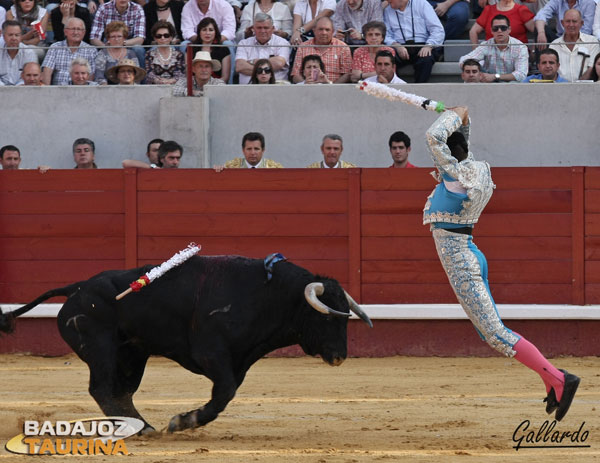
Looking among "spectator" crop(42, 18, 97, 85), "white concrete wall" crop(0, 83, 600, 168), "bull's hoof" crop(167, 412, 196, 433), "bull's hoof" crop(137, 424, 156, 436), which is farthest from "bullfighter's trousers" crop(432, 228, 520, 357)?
"spectator" crop(42, 18, 97, 85)

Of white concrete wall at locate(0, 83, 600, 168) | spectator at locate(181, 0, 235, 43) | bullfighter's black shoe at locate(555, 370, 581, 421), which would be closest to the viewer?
bullfighter's black shoe at locate(555, 370, 581, 421)

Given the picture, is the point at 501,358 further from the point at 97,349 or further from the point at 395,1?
the point at 97,349

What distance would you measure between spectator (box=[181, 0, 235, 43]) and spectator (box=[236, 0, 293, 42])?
109 mm

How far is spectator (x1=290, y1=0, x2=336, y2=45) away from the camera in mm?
9016

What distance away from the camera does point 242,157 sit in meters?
A: 8.48

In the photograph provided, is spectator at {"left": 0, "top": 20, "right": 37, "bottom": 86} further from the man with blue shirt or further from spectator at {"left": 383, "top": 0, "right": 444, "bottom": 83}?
the man with blue shirt

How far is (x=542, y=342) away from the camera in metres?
7.92

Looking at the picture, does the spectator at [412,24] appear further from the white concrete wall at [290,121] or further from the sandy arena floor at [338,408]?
the sandy arena floor at [338,408]

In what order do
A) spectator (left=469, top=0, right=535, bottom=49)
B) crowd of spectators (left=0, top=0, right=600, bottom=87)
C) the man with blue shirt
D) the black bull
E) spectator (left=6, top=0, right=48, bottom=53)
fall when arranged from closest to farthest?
1. the man with blue shirt
2. the black bull
3. crowd of spectators (left=0, top=0, right=600, bottom=87)
4. spectator (left=469, top=0, right=535, bottom=49)
5. spectator (left=6, top=0, right=48, bottom=53)

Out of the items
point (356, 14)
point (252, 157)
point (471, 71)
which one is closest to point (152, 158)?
point (252, 157)

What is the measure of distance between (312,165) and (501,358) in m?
1.90

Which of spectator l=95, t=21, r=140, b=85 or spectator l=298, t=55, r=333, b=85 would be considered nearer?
spectator l=298, t=55, r=333, b=85

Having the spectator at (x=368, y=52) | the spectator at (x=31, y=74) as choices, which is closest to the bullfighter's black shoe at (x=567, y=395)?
the spectator at (x=368, y=52)

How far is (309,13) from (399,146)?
172cm
